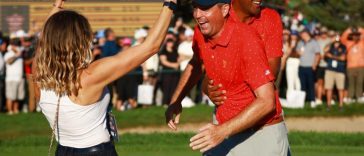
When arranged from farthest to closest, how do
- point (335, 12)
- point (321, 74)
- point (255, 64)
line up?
point (335, 12) < point (321, 74) < point (255, 64)

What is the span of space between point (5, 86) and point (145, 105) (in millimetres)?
3461

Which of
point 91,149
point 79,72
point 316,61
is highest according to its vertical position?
point 79,72

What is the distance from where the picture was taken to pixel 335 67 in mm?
24641

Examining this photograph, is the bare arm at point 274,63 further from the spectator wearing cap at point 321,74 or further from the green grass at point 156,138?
the spectator wearing cap at point 321,74

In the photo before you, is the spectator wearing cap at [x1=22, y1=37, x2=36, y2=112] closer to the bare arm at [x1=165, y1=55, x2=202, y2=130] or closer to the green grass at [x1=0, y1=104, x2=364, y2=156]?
the green grass at [x1=0, y1=104, x2=364, y2=156]

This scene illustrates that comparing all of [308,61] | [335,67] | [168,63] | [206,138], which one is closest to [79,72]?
[206,138]

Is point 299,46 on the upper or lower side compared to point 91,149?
lower

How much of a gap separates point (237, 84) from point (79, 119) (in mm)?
1253

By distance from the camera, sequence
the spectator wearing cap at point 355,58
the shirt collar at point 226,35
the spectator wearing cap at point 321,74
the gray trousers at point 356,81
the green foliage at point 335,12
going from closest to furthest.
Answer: the shirt collar at point 226,35 → the spectator wearing cap at point 355,58 → the gray trousers at point 356,81 → the spectator wearing cap at point 321,74 → the green foliage at point 335,12

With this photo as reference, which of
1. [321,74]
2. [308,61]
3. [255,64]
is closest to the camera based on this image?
[255,64]

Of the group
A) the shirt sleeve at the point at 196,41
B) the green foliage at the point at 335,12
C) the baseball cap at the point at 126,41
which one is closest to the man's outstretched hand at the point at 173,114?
the shirt sleeve at the point at 196,41

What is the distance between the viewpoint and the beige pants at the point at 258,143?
24.3 feet

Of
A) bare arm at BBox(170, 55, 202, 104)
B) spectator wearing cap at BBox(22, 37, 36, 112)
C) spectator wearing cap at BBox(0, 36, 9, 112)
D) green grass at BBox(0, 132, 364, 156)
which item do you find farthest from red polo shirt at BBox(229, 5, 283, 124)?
spectator wearing cap at BBox(22, 37, 36, 112)

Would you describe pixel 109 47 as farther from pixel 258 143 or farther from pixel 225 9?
pixel 225 9
